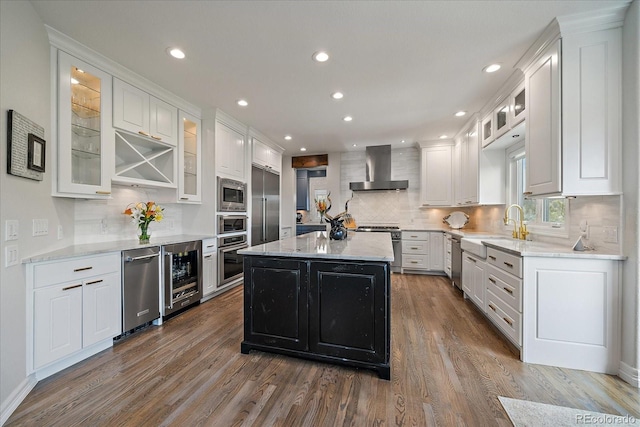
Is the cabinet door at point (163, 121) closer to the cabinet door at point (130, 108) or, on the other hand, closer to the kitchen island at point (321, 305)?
the cabinet door at point (130, 108)

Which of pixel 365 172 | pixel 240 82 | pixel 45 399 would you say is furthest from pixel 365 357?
pixel 365 172

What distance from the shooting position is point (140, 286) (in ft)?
8.17

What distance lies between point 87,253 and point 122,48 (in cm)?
178

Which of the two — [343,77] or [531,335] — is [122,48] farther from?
[531,335]

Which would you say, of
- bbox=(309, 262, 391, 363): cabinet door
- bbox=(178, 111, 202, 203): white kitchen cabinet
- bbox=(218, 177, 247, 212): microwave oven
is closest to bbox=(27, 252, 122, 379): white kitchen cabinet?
bbox=(178, 111, 202, 203): white kitchen cabinet

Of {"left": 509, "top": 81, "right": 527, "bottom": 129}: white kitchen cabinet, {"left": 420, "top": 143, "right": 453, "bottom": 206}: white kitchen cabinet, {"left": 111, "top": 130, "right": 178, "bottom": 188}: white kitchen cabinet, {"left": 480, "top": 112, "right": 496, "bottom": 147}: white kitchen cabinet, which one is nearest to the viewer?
{"left": 509, "top": 81, "right": 527, "bottom": 129}: white kitchen cabinet

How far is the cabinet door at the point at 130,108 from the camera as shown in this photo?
2512 millimetres

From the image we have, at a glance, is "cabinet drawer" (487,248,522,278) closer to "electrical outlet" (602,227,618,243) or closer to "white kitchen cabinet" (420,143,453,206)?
"electrical outlet" (602,227,618,243)

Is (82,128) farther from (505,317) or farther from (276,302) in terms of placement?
(505,317)

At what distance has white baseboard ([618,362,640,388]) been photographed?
1694 millimetres

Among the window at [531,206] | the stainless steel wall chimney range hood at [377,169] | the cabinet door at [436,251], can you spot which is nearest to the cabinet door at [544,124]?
the window at [531,206]

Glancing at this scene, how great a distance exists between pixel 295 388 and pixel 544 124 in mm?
2861

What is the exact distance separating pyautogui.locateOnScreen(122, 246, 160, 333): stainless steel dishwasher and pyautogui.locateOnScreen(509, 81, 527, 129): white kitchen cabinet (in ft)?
12.9

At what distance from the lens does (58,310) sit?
187cm
